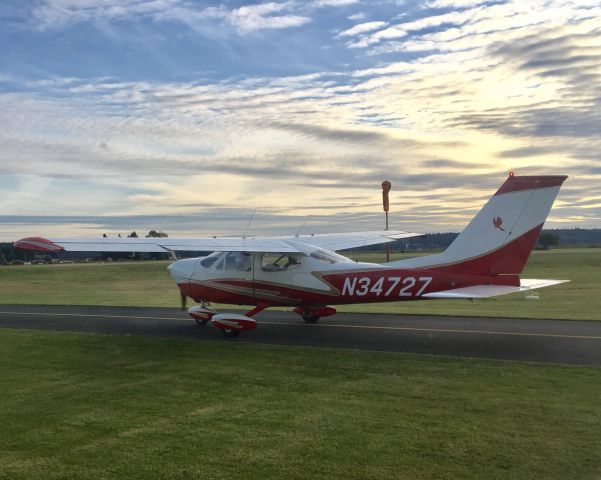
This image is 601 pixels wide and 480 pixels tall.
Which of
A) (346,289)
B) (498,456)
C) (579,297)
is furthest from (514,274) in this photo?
(579,297)

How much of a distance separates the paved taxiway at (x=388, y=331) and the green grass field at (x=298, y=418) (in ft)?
4.51

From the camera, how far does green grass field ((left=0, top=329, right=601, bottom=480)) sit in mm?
5402

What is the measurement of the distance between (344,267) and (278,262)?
186 centimetres

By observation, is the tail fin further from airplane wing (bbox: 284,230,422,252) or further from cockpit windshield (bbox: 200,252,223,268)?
cockpit windshield (bbox: 200,252,223,268)

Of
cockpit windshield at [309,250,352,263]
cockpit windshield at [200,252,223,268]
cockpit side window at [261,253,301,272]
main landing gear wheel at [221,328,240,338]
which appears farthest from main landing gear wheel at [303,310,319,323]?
cockpit windshield at [200,252,223,268]

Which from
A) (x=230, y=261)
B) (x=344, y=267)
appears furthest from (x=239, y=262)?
(x=344, y=267)

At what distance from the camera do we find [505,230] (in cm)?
1250

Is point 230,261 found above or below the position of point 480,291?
above

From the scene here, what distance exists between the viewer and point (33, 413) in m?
7.25

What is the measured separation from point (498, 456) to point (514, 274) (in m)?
7.76

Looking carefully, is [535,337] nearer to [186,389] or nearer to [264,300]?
[264,300]

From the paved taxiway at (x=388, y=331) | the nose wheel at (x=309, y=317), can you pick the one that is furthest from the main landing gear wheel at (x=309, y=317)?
the paved taxiway at (x=388, y=331)

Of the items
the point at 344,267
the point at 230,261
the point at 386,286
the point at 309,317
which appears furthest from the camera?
the point at 309,317

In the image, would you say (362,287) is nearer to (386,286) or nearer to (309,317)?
(386,286)
